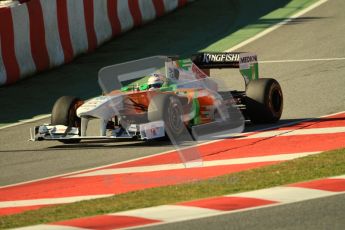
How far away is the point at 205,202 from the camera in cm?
Result: 915

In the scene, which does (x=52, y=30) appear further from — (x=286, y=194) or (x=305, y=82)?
(x=286, y=194)

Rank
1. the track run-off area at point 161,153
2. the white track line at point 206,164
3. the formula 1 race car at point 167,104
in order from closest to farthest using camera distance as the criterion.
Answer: the track run-off area at point 161,153, the white track line at point 206,164, the formula 1 race car at point 167,104

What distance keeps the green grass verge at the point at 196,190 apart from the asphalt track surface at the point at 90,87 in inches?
86.1

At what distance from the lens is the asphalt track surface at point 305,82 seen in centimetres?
833

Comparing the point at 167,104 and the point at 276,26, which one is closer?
the point at 167,104

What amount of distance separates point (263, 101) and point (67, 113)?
2436mm

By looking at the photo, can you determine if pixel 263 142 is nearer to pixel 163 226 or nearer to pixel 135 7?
pixel 163 226

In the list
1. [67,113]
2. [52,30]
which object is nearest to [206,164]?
[67,113]

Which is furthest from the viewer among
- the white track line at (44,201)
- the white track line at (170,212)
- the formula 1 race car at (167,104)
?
the formula 1 race car at (167,104)

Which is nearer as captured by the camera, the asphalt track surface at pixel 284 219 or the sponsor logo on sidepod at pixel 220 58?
the asphalt track surface at pixel 284 219

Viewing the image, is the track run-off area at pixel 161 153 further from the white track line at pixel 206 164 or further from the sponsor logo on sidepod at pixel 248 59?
the sponsor logo on sidepod at pixel 248 59

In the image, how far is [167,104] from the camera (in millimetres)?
13031

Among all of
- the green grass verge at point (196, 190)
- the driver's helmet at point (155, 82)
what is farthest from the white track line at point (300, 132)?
the green grass verge at point (196, 190)

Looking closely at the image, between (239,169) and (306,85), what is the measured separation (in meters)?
5.73
